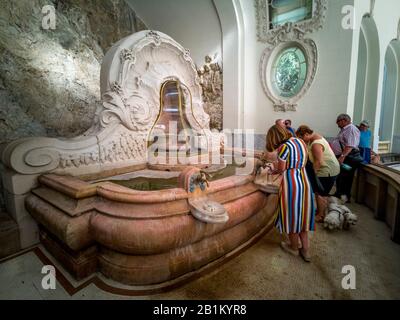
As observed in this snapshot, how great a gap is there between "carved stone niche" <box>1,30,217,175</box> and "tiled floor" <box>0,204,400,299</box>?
1.16m

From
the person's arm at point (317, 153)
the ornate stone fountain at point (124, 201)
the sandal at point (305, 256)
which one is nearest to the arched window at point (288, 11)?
the ornate stone fountain at point (124, 201)

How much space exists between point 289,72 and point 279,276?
5.29 m

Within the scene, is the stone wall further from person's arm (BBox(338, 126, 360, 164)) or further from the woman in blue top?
the woman in blue top

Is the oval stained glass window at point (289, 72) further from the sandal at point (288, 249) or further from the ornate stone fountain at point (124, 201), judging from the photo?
the sandal at point (288, 249)

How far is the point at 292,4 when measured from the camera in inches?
198

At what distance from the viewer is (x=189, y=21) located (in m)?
6.24

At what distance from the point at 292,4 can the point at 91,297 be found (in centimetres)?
705

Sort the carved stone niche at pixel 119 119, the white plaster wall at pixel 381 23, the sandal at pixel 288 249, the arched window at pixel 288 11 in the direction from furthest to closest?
1. the arched window at pixel 288 11
2. the white plaster wall at pixel 381 23
3. the carved stone niche at pixel 119 119
4. the sandal at pixel 288 249

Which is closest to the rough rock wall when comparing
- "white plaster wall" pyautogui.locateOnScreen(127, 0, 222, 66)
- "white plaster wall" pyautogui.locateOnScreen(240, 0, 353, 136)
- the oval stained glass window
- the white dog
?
"white plaster wall" pyautogui.locateOnScreen(127, 0, 222, 66)

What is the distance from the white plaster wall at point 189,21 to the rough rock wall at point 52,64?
3.84 feet

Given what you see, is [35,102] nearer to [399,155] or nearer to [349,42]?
[349,42]

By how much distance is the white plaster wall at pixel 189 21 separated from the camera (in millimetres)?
5938

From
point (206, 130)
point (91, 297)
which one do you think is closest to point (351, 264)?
point (91, 297)

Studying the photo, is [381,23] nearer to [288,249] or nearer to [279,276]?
[288,249]
